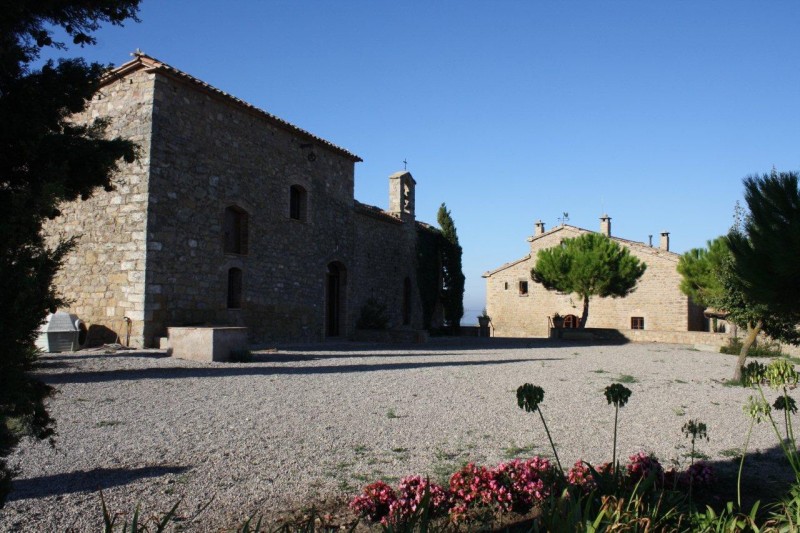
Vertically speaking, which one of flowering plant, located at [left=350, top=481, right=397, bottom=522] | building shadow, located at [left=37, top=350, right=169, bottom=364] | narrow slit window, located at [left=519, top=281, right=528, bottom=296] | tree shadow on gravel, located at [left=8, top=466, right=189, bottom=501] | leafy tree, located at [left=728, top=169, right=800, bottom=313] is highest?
narrow slit window, located at [left=519, top=281, right=528, bottom=296]

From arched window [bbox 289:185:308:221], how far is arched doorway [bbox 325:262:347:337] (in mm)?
2231

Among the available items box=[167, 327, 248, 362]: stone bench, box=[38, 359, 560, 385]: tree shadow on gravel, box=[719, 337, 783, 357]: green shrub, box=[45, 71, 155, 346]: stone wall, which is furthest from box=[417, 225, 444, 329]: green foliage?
box=[45, 71, 155, 346]: stone wall

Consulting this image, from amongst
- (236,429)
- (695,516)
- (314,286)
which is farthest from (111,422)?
(314,286)

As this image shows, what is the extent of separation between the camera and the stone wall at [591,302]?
30594 millimetres

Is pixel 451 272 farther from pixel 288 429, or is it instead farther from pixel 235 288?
pixel 288 429

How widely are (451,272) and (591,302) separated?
13334mm

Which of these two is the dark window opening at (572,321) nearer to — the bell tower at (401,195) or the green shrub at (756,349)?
the green shrub at (756,349)

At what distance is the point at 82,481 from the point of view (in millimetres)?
3984

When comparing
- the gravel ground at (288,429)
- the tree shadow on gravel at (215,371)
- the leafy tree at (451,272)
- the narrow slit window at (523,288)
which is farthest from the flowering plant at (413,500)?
the narrow slit window at (523,288)

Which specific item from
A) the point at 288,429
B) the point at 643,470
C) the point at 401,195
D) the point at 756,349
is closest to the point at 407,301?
the point at 401,195

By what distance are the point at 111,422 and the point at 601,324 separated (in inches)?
1222

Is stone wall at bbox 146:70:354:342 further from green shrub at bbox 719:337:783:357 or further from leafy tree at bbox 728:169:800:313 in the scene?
green shrub at bbox 719:337:783:357

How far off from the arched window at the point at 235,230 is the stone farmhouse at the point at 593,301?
2165 centimetres

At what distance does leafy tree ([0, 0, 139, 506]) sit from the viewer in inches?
104
